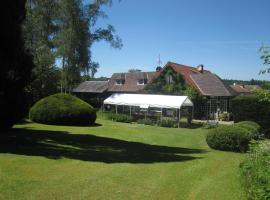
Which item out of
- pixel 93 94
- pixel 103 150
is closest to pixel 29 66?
pixel 103 150

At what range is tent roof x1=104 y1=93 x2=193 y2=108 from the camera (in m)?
37.3

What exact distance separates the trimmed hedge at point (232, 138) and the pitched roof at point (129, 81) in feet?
107

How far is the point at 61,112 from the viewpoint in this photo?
2752 cm

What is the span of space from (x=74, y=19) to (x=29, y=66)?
2376cm

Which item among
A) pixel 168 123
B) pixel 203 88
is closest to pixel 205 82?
pixel 203 88

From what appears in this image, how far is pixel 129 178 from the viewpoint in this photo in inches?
425

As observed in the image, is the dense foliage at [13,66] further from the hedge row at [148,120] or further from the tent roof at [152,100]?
the tent roof at [152,100]

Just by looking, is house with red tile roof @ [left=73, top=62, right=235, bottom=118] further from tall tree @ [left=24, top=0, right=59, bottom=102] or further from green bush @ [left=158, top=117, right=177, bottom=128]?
tall tree @ [left=24, top=0, right=59, bottom=102]

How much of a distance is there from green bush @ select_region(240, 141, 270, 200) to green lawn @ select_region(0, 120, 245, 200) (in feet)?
2.25

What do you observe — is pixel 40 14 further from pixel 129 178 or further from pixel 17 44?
pixel 129 178

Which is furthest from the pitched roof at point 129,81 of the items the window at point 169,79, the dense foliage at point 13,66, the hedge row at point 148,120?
the dense foliage at point 13,66

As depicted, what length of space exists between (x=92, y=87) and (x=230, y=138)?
1536 inches

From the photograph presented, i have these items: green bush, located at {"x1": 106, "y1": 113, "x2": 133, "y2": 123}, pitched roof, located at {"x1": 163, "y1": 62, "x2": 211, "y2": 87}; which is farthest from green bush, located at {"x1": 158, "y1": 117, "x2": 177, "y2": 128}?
pitched roof, located at {"x1": 163, "y1": 62, "x2": 211, "y2": 87}

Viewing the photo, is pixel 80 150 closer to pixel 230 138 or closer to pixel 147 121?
pixel 230 138
